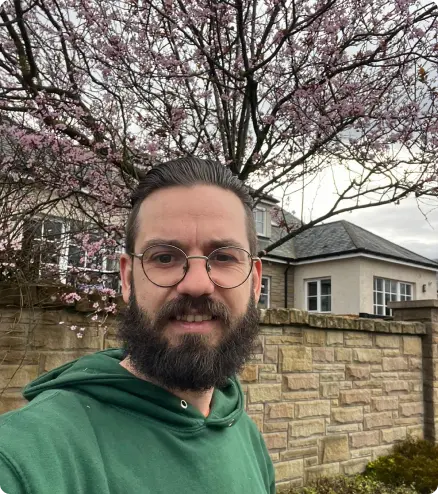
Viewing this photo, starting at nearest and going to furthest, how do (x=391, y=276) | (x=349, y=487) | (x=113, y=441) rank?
(x=113, y=441) → (x=349, y=487) → (x=391, y=276)

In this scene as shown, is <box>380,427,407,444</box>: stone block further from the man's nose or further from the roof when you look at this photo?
the roof

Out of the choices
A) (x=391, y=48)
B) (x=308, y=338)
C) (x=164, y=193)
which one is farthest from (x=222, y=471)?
(x=391, y=48)

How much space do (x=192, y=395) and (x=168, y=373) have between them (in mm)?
188

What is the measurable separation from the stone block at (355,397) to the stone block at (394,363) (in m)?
0.52

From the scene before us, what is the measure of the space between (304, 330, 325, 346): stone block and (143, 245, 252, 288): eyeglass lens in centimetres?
398

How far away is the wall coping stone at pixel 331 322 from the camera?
4863mm

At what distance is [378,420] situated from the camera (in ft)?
19.3

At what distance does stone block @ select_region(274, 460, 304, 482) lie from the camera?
4688mm

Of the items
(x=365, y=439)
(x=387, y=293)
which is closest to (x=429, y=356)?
(x=365, y=439)

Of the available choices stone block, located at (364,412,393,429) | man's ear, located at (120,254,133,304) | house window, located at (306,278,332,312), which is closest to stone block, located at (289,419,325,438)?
stone block, located at (364,412,393,429)

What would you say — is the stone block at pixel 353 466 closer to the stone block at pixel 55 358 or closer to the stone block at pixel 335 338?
the stone block at pixel 335 338

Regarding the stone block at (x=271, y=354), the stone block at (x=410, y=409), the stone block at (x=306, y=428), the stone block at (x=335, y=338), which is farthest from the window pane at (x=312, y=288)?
the stone block at (x=271, y=354)

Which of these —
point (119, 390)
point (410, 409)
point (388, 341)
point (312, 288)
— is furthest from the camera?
point (312, 288)

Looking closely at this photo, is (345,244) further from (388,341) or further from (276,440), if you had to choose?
(276,440)
